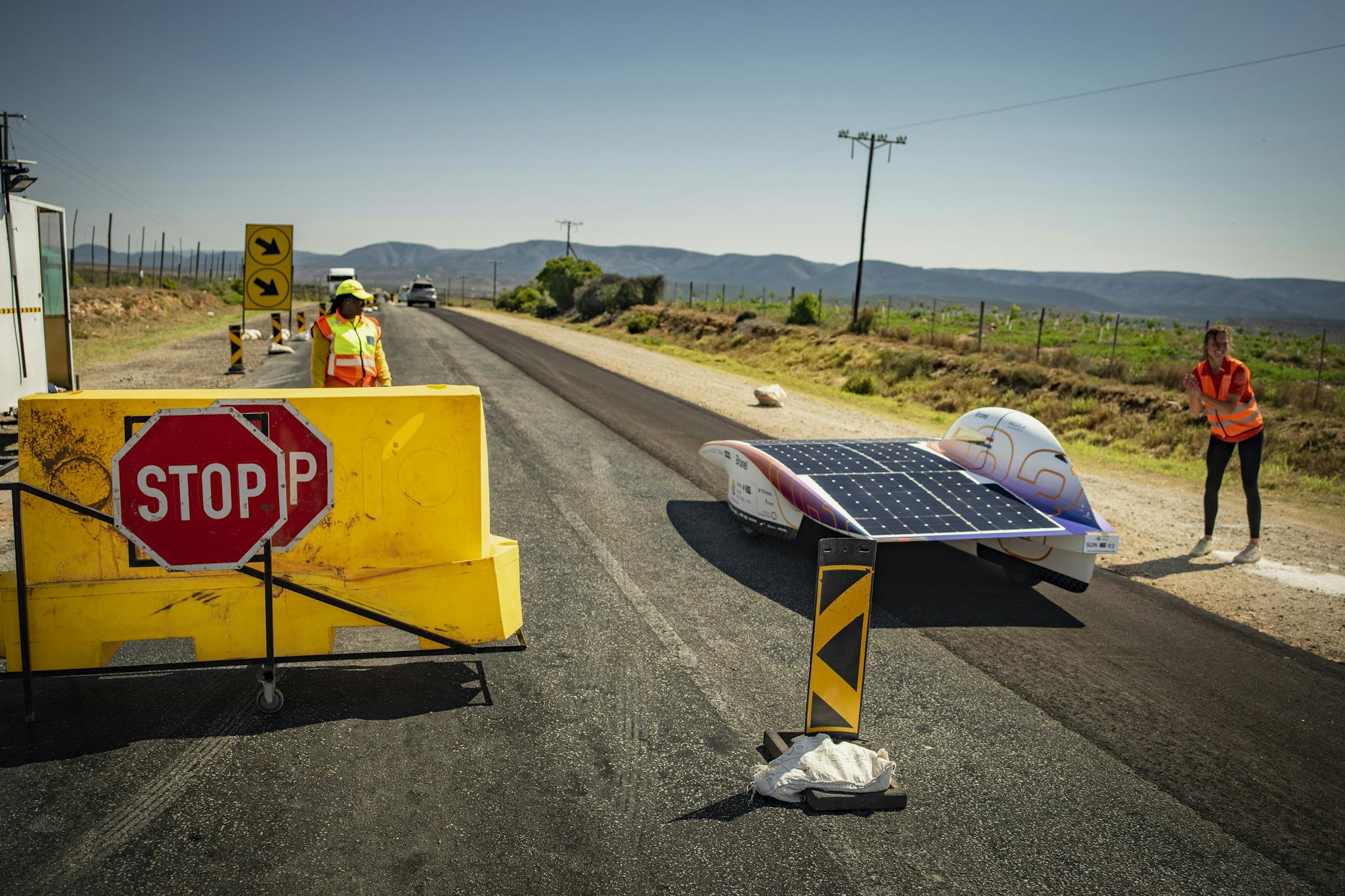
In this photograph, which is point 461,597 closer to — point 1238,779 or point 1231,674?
point 1238,779

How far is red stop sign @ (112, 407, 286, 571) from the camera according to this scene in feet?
12.6

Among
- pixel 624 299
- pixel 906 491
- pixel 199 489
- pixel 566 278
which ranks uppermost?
pixel 566 278

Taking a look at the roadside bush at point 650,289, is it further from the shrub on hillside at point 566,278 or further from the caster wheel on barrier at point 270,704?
the caster wheel on barrier at point 270,704

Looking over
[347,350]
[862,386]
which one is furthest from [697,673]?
[862,386]

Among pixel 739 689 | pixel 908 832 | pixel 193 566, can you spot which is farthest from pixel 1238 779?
pixel 193 566

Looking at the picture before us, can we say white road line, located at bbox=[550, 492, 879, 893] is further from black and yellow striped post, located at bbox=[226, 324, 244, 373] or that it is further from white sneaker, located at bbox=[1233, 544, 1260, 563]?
black and yellow striped post, located at bbox=[226, 324, 244, 373]

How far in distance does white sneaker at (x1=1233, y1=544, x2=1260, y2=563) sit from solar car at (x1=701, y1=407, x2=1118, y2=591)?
217 centimetres

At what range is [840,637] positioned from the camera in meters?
3.77

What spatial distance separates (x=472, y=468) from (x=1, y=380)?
8554mm

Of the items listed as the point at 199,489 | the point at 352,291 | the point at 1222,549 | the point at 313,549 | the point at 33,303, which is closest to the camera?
the point at 199,489

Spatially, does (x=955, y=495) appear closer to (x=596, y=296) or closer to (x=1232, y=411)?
(x=1232, y=411)

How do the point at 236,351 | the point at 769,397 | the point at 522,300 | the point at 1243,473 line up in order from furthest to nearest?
the point at 522,300 → the point at 236,351 → the point at 769,397 → the point at 1243,473

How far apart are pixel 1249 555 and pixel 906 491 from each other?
11.9 feet

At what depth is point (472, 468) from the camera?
15.4 ft
